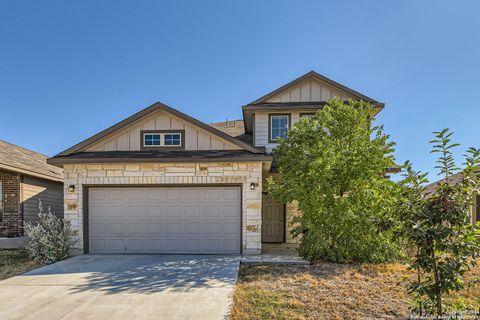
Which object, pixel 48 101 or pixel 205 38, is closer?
pixel 205 38

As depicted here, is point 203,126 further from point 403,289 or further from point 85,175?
point 403,289

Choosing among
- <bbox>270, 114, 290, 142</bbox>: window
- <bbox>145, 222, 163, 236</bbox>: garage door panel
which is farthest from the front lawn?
<bbox>270, 114, 290, 142</bbox>: window

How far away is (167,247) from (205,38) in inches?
322

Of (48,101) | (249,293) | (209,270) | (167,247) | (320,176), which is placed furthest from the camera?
(48,101)

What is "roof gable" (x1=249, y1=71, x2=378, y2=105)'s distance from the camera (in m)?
11.7

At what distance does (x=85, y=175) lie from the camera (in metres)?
9.08

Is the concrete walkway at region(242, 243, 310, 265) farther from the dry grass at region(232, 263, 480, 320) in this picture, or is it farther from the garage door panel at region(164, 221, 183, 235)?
the garage door panel at region(164, 221, 183, 235)

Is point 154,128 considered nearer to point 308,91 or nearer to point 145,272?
point 145,272

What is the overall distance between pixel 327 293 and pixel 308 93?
8.37 m

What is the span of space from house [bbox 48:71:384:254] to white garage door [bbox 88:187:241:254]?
31 millimetres

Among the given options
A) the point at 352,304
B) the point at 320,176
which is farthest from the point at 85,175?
the point at 352,304

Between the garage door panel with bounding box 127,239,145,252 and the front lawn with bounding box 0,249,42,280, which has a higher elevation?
the garage door panel with bounding box 127,239,145,252

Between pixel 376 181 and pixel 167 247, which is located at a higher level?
pixel 376 181

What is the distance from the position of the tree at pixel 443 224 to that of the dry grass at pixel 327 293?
Result: 46 cm
